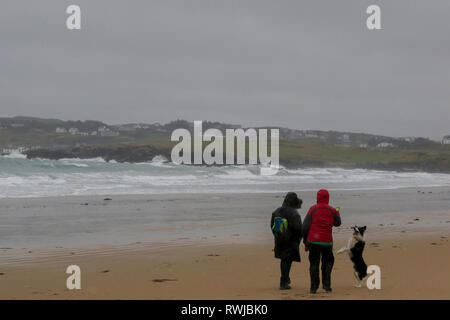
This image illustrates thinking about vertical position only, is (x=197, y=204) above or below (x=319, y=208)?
below

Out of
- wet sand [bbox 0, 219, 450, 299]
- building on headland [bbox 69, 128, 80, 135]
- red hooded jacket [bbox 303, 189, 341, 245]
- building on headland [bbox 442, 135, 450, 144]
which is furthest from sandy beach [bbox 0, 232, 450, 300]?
building on headland [bbox 442, 135, 450, 144]

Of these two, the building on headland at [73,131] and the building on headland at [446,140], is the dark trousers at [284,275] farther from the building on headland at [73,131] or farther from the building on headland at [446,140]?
the building on headland at [446,140]

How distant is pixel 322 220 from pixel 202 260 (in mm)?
3139

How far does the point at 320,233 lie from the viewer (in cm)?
777

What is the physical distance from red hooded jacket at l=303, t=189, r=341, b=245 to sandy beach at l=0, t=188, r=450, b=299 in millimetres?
668

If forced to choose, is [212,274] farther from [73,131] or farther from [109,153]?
[73,131]

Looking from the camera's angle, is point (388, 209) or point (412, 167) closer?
point (388, 209)

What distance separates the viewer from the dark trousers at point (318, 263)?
25.3ft

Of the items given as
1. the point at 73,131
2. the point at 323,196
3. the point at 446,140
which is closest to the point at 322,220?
the point at 323,196
